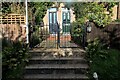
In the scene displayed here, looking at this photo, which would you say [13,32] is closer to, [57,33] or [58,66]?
[57,33]

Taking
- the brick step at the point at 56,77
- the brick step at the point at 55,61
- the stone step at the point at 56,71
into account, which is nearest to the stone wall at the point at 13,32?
the brick step at the point at 55,61

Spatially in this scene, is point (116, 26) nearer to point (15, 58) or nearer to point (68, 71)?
point (68, 71)

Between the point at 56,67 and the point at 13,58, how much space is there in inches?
63.3

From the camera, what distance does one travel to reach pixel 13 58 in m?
8.85

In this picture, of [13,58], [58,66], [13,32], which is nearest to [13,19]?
[13,32]

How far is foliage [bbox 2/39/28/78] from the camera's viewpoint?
8282 mm

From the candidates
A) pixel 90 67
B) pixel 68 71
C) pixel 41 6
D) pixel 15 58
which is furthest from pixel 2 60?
pixel 41 6

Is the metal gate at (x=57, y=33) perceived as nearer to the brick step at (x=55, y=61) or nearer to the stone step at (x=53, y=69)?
the brick step at (x=55, y=61)

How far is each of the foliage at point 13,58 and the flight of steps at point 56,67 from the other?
30cm

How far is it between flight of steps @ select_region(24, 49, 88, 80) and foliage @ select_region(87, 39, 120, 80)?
329mm

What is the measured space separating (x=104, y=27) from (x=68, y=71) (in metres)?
3.98

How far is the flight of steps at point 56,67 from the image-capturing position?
8320 millimetres

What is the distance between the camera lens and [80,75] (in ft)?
27.7

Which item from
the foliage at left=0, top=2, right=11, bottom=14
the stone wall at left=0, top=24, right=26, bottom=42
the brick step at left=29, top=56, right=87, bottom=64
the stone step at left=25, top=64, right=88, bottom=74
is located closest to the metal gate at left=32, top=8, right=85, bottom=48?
the stone wall at left=0, top=24, right=26, bottom=42
